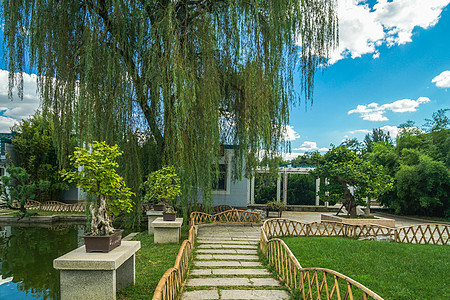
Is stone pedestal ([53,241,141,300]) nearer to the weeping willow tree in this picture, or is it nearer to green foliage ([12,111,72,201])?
the weeping willow tree

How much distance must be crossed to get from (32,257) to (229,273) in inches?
241

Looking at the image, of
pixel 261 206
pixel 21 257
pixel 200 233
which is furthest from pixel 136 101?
pixel 261 206

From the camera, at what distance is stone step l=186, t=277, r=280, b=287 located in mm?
4984

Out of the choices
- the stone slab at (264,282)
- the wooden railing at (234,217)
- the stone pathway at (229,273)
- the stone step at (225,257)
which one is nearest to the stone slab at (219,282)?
the stone pathway at (229,273)

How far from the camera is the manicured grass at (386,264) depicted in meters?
4.93

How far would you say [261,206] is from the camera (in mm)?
18891

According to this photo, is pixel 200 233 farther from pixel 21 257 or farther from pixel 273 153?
pixel 21 257

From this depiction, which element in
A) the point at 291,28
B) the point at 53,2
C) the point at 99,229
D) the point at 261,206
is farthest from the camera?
the point at 261,206

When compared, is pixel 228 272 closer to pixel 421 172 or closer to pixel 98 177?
pixel 98 177

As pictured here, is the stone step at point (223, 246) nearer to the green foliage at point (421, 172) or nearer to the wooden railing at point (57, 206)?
the wooden railing at point (57, 206)

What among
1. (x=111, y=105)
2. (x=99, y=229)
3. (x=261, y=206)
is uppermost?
(x=111, y=105)

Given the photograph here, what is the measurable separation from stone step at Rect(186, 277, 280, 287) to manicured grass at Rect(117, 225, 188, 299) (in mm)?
635

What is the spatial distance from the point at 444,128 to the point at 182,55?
2109 centimetres

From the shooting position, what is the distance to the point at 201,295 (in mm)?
4492
